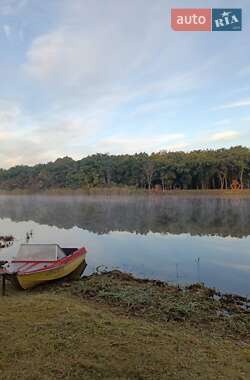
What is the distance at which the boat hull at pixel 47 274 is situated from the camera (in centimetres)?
1168

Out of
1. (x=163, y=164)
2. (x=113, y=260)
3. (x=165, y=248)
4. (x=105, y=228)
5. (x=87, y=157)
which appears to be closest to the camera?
(x=113, y=260)

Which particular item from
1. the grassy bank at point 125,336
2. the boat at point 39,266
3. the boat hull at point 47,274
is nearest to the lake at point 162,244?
the boat hull at point 47,274

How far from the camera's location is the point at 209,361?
6059 mm

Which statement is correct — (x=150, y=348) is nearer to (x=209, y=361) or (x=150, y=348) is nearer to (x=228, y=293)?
(x=209, y=361)

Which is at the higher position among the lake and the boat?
the boat

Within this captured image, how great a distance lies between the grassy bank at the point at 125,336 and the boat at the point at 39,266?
61cm

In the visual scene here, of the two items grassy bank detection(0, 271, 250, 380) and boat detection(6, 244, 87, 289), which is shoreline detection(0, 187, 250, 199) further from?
grassy bank detection(0, 271, 250, 380)

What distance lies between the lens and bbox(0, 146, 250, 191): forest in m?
88.5

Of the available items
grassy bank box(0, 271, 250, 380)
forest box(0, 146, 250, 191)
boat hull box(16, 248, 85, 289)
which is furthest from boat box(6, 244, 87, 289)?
forest box(0, 146, 250, 191)

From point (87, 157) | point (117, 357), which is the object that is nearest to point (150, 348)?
point (117, 357)

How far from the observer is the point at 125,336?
6965 mm

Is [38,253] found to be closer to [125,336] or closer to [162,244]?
[125,336]

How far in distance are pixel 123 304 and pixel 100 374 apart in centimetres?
452

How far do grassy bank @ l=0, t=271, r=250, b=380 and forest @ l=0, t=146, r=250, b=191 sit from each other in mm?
79573
